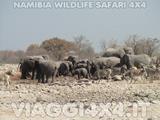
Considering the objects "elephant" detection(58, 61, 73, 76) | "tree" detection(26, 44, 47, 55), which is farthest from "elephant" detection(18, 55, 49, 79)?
"tree" detection(26, 44, 47, 55)

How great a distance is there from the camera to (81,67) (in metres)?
22.7

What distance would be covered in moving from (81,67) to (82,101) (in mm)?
8112

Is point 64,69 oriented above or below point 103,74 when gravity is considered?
above

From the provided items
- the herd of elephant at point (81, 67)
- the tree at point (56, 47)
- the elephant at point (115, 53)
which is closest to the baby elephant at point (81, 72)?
the herd of elephant at point (81, 67)

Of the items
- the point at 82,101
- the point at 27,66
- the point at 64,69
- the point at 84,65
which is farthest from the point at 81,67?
the point at 82,101

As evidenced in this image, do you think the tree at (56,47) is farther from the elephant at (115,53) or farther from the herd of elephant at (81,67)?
the herd of elephant at (81,67)

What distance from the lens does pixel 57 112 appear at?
13.0 meters

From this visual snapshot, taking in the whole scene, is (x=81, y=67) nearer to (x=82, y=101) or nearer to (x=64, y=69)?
(x=64, y=69)

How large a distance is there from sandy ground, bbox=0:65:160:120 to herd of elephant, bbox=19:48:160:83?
7.48ft

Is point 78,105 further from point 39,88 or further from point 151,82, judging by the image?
point 151,82

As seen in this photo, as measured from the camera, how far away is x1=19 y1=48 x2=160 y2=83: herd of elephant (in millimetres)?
20922

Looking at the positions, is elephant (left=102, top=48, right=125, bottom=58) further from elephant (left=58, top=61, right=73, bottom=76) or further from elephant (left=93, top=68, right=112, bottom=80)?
elephant (left=58, top=61, right=73, bottom=76)

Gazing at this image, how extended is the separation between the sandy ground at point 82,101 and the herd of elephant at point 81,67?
2279mm

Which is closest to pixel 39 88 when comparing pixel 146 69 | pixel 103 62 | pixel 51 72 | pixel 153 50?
pixel 51 72
